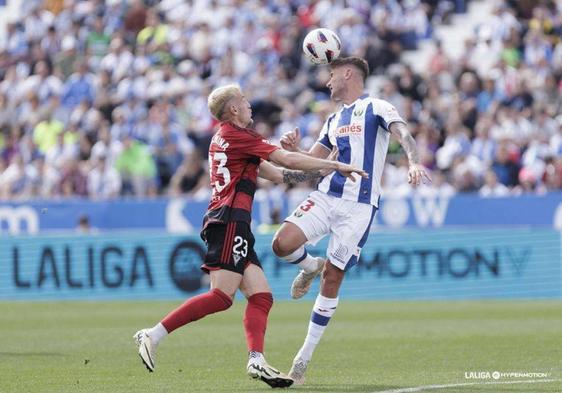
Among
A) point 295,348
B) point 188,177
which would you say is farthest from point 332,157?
point 188,177

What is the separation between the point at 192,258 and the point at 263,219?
2.09 m

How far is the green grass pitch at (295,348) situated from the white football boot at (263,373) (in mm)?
115

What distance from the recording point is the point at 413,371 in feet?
36.7

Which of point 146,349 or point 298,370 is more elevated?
point 146,349

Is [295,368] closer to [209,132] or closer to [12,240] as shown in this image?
[12,240]

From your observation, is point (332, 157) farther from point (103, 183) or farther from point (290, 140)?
point (103, 183)

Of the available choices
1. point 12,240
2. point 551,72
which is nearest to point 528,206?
point 551,72

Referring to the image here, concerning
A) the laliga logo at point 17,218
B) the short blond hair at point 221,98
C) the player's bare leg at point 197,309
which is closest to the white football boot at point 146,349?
the player's bare leg at point 197,309

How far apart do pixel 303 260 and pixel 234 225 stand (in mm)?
1134

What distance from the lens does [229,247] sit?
10.3 metres

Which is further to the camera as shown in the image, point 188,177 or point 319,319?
point 188,177

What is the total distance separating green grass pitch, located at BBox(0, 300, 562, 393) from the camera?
34.5 feet

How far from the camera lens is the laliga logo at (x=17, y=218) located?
80.6 feet

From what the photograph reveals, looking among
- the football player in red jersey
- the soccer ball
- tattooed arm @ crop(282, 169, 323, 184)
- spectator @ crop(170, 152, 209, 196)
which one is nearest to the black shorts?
the football player in red jersey
